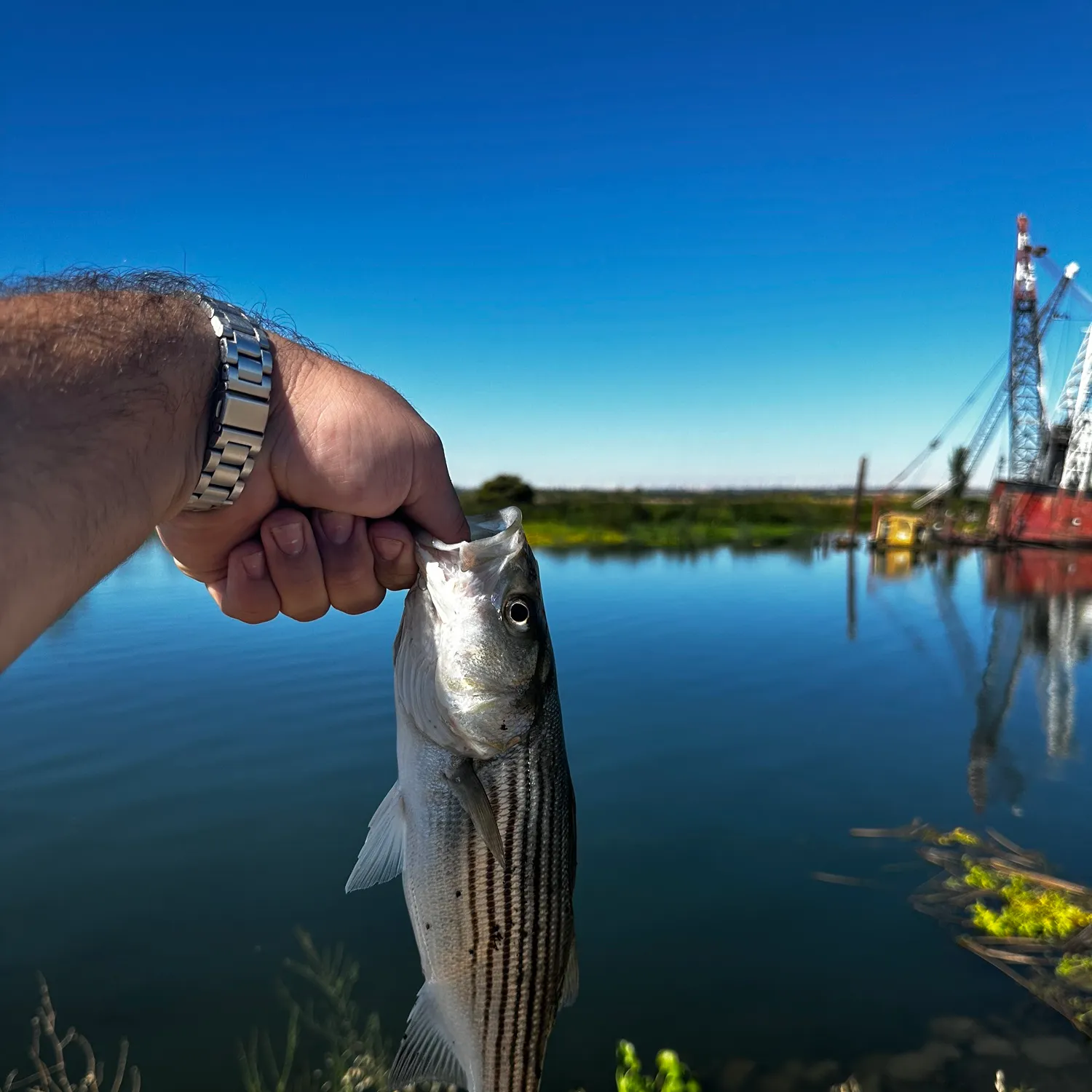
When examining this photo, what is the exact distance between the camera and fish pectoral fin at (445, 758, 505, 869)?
2.11 metres

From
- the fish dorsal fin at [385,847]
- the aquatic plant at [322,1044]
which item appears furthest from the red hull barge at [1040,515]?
the fish dorsal fin at [385,847]

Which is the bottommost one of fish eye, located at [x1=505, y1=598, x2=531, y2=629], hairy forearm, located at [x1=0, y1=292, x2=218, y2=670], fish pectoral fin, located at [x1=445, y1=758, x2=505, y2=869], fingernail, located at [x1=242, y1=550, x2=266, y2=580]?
fish pectoral fin, located at [x1=445, y1=758, x2=505, y2=869]

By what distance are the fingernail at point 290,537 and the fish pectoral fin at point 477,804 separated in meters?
0.81

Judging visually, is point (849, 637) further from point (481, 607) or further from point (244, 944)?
point (481, 607)

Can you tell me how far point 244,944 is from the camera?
758 centimetres

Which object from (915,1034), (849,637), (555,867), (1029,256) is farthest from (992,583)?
(555,867)

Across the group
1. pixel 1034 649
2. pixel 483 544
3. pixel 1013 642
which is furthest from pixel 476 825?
pixel 1013 642

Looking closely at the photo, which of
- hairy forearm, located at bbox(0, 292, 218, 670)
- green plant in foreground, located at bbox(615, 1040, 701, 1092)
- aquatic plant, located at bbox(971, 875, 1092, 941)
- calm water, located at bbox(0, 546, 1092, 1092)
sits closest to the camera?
hairy forearm, located at bbox(0, 292, 218, 670)

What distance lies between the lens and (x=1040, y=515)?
149ft

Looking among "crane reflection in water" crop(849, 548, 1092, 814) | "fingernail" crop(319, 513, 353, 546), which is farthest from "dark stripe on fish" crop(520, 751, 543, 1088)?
"crane reflection in water" crop(849, 548, 1092, 814)

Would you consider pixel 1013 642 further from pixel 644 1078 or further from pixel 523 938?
pixel 523 938

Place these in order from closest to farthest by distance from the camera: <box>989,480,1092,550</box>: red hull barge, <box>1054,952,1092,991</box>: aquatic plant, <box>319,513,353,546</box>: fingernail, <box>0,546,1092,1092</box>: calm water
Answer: <box>319,513,353,546</box>: fingernail
<box>1054,952,1092,991</box>: aquatic plant
<box>0,546,1092,1092</box>: calm water
<box>989,480,1092,550</box>: red hull barge

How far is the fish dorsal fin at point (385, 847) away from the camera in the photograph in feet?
7.37

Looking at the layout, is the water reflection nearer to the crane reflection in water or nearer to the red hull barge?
the crane reflection in water
